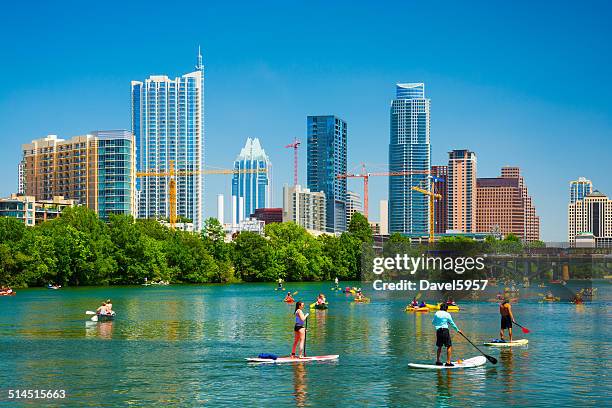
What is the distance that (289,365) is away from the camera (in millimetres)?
42250

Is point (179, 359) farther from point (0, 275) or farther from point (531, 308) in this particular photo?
point (0, 275)

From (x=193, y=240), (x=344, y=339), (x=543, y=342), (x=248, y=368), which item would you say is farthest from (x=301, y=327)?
(x=193, y=240)

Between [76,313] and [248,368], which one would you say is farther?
[76,313]

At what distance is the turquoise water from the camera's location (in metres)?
34.3

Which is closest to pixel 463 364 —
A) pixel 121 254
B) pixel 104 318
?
pixel 104 318

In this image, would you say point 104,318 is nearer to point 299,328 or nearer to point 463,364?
point 299,328

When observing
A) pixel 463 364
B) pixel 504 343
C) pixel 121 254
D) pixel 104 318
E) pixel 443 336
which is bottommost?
pixel 104 318

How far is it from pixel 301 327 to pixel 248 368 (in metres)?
3.42

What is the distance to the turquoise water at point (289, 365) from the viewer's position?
113 feet

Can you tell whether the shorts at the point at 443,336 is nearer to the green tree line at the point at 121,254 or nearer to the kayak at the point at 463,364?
the kayak at the point at 463,364

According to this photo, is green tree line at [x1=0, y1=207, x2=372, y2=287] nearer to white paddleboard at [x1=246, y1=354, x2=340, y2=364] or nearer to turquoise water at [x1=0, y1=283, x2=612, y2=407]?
turquoise water at [x1=0, y1=283, x2=612, y2=407]

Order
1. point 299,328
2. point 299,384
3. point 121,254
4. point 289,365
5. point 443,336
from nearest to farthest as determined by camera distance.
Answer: point 299,384 < point 443,336 < point 289,365 < point 299,328 < point 121,254

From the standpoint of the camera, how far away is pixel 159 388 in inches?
1430

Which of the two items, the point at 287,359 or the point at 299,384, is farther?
the point at 287,359
